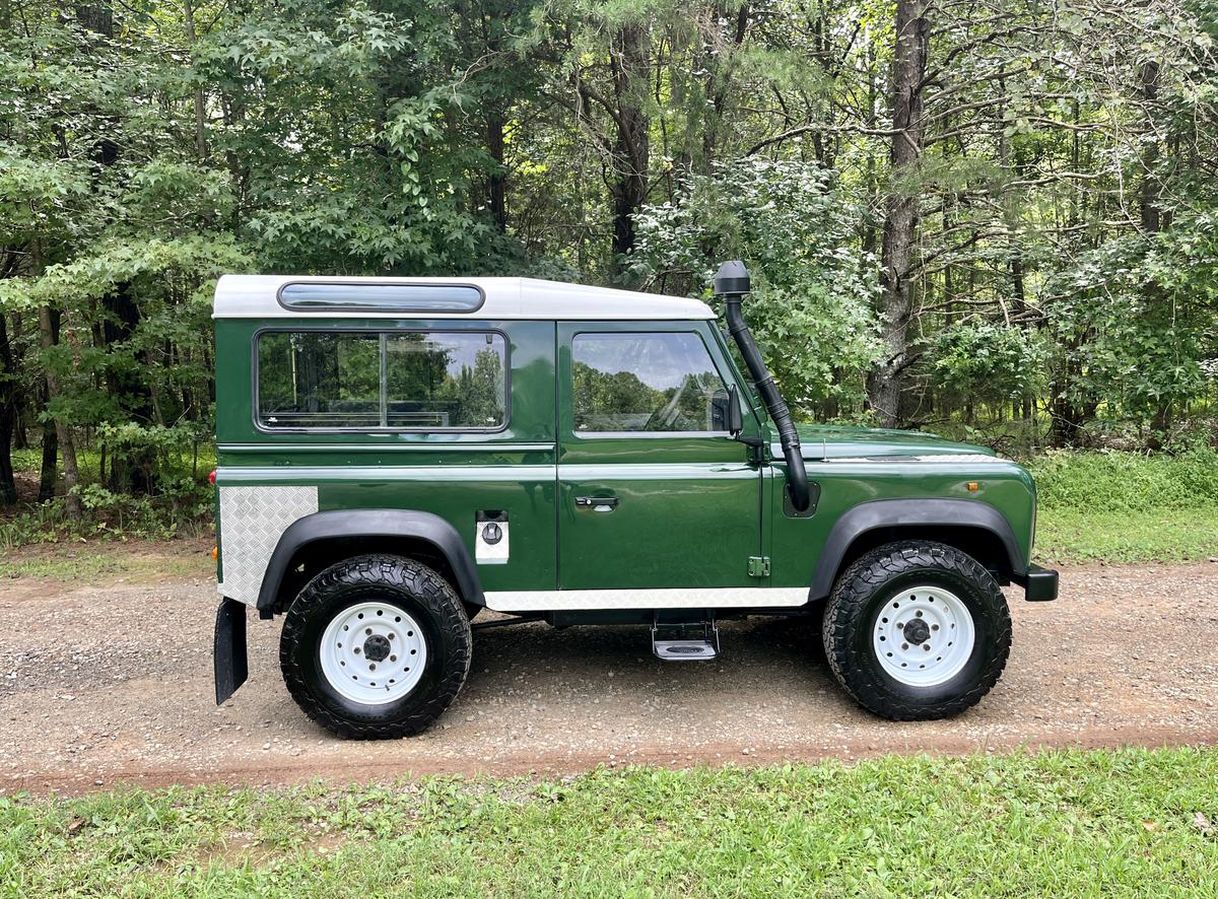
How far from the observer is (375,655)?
3.91 m

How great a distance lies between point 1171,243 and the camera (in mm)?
9094

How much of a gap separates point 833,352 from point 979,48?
4926 millimetres

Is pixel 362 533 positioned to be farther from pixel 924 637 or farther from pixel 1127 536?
pixel 1127 536

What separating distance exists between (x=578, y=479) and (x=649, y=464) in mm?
367

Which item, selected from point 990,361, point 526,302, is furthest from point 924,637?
point 990,361

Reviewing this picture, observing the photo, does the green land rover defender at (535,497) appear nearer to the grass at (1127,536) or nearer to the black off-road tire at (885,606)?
the black off-road tire at (885,606)

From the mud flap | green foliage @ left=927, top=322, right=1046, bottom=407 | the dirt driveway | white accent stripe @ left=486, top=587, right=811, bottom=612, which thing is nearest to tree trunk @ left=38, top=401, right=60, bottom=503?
the dirt driveway

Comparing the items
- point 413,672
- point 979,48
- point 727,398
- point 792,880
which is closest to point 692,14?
point 979,48

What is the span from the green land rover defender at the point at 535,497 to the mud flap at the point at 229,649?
0.04 ft

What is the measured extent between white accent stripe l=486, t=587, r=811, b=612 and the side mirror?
81 cm

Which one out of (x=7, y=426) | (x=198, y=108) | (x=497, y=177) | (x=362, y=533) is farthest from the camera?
(x=7, y=426)

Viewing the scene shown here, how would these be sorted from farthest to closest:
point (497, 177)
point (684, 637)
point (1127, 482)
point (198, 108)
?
point (497, 177)
point (1127, 482)
point (198, 108)
point (684, 637)

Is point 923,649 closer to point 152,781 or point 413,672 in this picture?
point 413,672

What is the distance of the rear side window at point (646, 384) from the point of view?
395 centimetres
